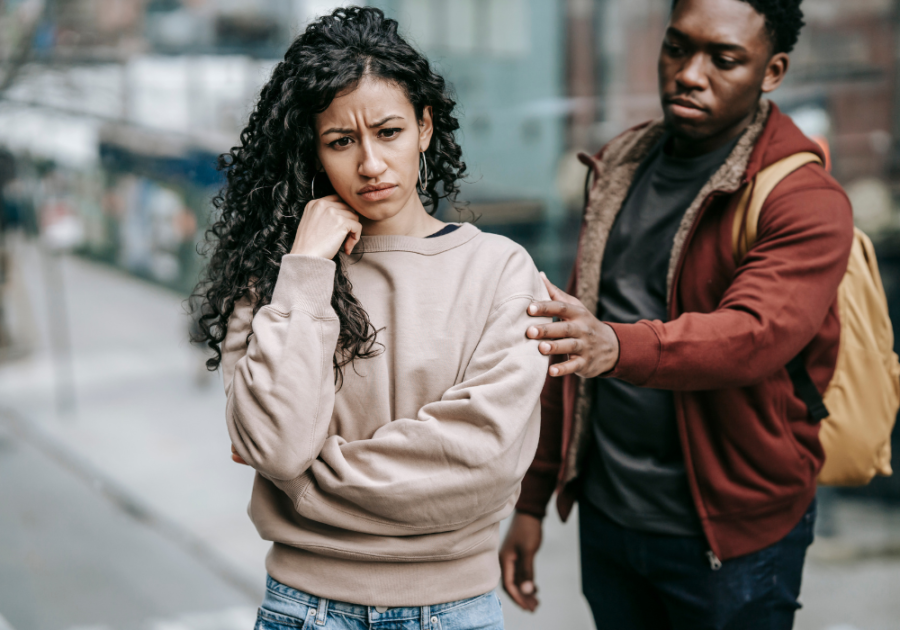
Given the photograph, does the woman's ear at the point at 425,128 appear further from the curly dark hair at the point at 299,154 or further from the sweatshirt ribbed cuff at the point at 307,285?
the sweatshirt ribbed cuff at the point at 307,285

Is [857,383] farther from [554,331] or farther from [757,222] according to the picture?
[554,331]

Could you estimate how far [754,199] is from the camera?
178 cm

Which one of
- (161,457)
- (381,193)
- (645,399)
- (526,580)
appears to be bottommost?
(161,457)

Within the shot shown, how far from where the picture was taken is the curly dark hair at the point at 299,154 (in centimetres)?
154

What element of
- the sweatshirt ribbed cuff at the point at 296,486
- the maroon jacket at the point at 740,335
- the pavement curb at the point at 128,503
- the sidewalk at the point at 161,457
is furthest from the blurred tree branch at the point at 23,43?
the sweatshirt ribbed cuff at the point at 296,486

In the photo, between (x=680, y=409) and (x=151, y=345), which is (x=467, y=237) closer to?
(x=680, y=409)

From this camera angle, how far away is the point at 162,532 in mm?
4465

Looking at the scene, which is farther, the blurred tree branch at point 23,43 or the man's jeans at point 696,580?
the blurred tree branch at point 23,43

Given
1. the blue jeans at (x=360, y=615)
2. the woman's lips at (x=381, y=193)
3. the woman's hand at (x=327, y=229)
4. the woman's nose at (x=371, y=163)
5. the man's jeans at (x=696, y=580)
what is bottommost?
the man's jeans at (x=696, y=580)

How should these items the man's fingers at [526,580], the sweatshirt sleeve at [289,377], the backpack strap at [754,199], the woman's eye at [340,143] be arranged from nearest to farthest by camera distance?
the sweatshirt sleeve at [289,377], the woman's eye at [340,143], the backpack strap at [754,199], the man's fingers at [526,580]

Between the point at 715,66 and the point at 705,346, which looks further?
the point at 715,66

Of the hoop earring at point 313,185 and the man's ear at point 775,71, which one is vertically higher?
the man's ear at point 775,71

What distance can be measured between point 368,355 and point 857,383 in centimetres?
112

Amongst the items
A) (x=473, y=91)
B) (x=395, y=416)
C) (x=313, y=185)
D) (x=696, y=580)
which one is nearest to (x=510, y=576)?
(x=696, y=580)
